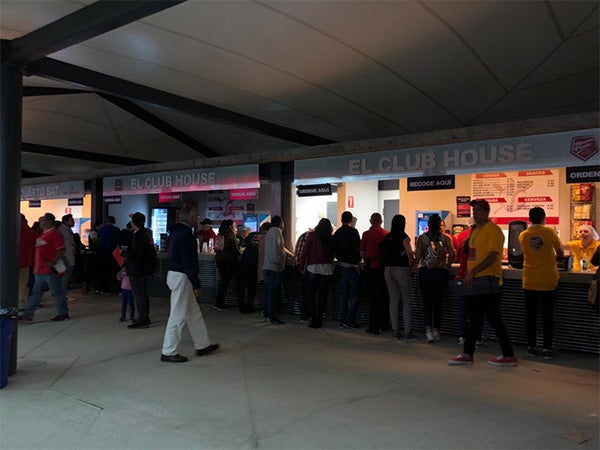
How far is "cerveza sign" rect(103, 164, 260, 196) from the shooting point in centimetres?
851

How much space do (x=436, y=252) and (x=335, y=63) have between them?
271 centimetres

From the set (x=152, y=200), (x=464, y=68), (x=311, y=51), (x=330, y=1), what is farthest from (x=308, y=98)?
(x=152, y=200)

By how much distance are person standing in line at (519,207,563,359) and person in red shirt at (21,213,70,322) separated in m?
6.52

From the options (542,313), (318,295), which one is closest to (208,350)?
Result: (318,295)

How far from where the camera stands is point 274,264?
7.13m

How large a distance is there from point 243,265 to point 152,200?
8869 millimetres

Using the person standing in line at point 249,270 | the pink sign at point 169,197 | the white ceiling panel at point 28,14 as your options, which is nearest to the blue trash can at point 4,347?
the white ceiling panel at point 28,14

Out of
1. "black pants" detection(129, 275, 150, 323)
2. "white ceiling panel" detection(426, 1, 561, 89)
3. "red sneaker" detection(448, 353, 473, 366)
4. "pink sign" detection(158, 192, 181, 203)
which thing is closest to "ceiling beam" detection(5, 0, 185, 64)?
"white ceiling panel" detection(426, 1, 561, 89)

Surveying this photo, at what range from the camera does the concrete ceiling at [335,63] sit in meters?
4.61

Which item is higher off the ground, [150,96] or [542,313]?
[150,96]

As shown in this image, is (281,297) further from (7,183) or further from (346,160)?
(7,183)

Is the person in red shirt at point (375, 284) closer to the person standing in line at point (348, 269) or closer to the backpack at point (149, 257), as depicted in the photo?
the person standing in line at point (348, 269)

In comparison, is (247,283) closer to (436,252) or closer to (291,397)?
(436,252)

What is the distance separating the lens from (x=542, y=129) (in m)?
5.55
